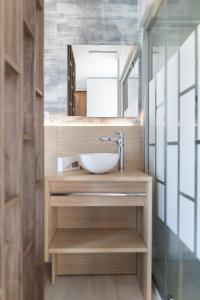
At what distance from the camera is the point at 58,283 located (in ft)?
7.76

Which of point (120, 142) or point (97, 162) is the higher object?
point (120, 142)

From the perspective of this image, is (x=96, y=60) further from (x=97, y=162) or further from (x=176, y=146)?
(x=176, y=146)

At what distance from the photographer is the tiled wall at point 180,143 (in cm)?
142

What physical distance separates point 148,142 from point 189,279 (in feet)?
4.03

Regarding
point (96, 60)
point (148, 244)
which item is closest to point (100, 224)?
point (148, 244)

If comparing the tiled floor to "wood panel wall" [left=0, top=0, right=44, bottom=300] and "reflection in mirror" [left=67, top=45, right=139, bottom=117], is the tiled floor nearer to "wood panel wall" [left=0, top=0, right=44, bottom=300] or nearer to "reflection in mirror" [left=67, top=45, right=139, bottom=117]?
"wood panel wall" [left=0, top=0, right=44, bottom=300]

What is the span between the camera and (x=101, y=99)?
103 inches

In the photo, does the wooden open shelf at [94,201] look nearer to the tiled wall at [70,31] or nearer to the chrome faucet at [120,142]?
the chrome faucet at [120,142]

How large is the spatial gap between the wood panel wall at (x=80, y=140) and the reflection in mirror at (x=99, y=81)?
5.3 inches

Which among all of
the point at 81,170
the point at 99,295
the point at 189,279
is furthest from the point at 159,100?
the point at 99,295

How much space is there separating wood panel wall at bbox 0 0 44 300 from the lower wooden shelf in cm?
31

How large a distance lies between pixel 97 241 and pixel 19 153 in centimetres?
112

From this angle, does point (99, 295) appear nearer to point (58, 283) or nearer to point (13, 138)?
point (58, 283)

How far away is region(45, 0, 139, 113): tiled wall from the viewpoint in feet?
8.57
